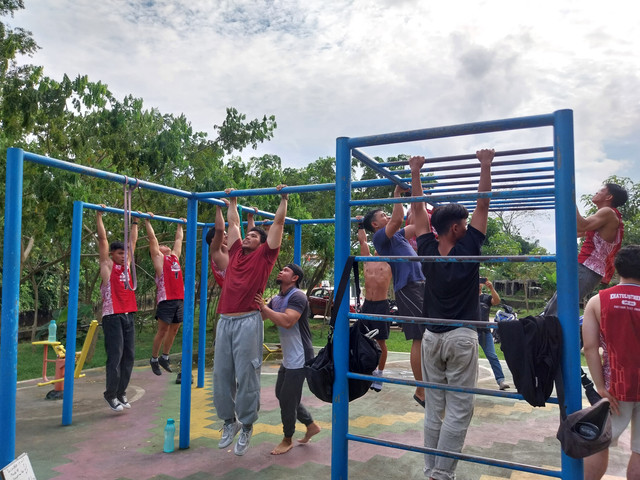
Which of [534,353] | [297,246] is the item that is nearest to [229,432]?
[534,353]

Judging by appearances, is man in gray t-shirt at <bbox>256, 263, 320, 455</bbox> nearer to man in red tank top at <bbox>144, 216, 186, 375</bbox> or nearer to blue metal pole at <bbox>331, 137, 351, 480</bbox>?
blue metal pole at <bbox>331, 137, 351, 480</bbox>

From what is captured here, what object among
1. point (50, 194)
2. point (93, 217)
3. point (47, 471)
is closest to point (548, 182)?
point (47, 471)

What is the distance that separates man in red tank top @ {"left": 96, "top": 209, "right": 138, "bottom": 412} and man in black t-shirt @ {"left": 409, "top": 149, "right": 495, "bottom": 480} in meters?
3.61

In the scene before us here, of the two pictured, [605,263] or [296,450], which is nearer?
[605,263]

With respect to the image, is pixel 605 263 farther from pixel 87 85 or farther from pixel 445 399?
pixel 87 85

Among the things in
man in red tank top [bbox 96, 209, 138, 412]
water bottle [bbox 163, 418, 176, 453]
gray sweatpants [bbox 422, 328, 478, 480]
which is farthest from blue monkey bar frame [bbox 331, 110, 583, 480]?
man in red tank top [bbox 96, 209, 138, 412]

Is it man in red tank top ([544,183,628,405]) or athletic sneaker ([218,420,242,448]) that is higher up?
man in red tank top ([544,183,628,405])

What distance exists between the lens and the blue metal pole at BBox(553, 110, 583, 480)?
1.99 m

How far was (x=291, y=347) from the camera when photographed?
4.13 m

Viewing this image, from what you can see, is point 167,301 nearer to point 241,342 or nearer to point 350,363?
A: point 241,342

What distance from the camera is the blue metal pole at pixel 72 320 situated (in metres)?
4.91

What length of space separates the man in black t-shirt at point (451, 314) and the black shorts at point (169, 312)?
4322 mm

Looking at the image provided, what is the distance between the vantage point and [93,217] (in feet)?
30.4

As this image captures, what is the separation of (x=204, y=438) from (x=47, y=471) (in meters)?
1.28
